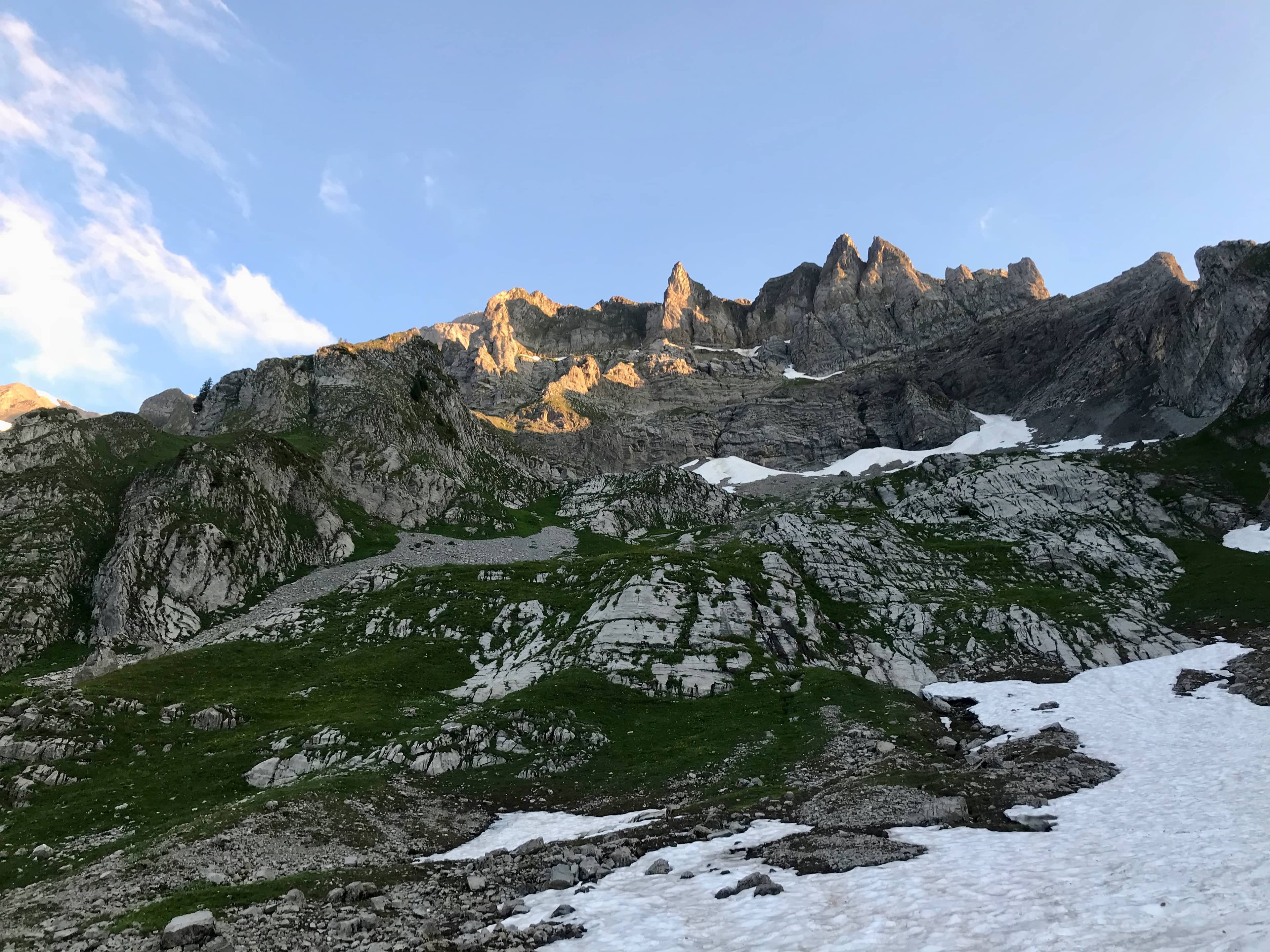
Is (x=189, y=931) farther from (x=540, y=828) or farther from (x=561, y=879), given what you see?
(x=540, y=828)

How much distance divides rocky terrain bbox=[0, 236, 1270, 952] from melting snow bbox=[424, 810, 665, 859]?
2.25 ft

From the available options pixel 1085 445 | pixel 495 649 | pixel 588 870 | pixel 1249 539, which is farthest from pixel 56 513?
pixel 1085 445

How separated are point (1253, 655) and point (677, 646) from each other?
1982 inches

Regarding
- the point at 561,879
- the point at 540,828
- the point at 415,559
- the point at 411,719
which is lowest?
the point at 540,828

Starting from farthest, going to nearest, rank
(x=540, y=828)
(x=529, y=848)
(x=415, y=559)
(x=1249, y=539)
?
(x=415, y=559) → (x=1249, y=539) → (x=540, y=828) → (x=529, y=848)

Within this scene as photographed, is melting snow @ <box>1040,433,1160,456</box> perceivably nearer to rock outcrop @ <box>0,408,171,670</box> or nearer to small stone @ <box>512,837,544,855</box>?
small stone @ <box>512,837,544,855</box>

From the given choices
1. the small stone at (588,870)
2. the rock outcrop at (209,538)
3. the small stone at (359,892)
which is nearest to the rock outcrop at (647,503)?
the rock outcrop at (209,538)

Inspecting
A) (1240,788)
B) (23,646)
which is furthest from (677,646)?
(23,646)

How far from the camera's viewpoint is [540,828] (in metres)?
33.4

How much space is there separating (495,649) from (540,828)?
36721mm

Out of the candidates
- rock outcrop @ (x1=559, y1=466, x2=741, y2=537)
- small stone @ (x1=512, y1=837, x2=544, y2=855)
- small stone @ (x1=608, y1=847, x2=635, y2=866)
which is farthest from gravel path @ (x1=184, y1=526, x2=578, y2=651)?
small stone @ (x1=608, y1=847, x2=635, y2=866)

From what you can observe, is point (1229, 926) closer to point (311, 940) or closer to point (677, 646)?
point (311, 940)

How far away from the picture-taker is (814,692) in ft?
179

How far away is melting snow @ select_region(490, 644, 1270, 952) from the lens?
15125 millimetres
